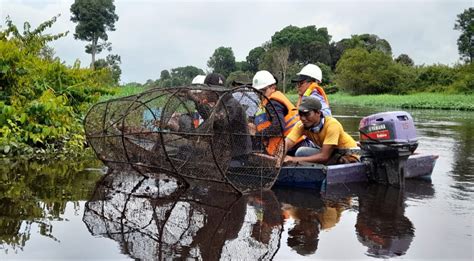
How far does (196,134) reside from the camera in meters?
5.95

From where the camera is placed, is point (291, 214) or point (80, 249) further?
point (291, 214)

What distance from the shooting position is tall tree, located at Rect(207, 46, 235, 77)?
74.4 meters

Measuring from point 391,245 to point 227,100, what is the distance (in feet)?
8.92

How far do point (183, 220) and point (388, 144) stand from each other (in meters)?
3.03

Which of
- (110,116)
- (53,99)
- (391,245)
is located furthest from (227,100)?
(53,99)

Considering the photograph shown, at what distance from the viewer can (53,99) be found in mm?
9758

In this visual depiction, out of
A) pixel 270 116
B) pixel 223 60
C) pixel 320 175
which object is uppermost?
pixel 223 60

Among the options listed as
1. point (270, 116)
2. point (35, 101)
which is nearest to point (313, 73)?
point (270, 116)

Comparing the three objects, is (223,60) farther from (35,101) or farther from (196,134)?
(196,134)

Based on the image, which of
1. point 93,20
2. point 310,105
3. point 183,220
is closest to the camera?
point 183,220

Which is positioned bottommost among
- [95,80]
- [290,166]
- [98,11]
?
[290,166]

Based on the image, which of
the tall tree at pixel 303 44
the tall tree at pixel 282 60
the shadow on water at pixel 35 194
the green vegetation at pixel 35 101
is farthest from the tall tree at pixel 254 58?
the shadow on water at pixel 35 194

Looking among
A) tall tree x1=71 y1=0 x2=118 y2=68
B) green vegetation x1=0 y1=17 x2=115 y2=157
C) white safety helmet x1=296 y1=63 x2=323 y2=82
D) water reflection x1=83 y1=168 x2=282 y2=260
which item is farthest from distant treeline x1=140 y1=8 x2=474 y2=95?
water reflection x1=83 y1=168 x2=282 y2=260

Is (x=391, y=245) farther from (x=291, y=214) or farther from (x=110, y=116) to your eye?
(x=110, y=116)
